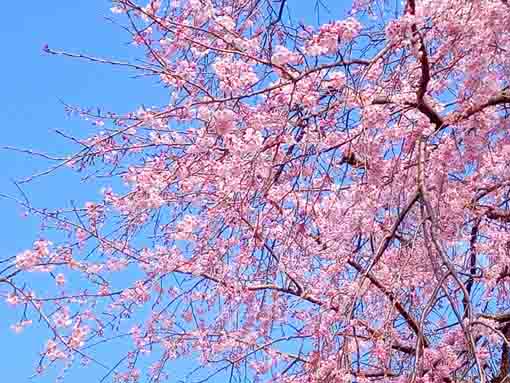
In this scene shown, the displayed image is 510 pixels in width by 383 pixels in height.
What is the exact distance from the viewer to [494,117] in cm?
385

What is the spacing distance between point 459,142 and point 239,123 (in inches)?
45.8

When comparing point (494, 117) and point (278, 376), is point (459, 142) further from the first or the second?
point (278, 376)

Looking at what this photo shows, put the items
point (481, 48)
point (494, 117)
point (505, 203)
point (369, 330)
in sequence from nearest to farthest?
point (481, 48) → point (494, 117) → point (369, 330) → point (505, 203)

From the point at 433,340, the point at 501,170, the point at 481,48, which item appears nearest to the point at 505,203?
the point at 501,170

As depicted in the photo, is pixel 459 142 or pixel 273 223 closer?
pixel 459 142

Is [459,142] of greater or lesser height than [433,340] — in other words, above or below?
above

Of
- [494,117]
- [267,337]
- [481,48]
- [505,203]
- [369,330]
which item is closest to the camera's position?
[481,48]

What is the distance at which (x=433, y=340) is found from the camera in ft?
15.1

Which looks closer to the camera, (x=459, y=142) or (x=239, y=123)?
(x=239, y=123)

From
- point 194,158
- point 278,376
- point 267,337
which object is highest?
point 194,158

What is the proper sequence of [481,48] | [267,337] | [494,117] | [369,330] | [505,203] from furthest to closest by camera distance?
[267,337] < [505,203] < [369,330] < [494,117] < [481,48]

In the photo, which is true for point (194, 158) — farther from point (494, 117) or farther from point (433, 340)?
point (433, 340)

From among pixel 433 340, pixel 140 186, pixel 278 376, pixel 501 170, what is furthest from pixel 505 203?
pixel 140 186

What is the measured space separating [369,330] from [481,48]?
5.37 ft
